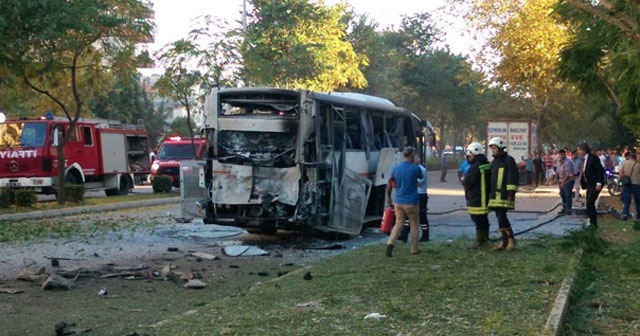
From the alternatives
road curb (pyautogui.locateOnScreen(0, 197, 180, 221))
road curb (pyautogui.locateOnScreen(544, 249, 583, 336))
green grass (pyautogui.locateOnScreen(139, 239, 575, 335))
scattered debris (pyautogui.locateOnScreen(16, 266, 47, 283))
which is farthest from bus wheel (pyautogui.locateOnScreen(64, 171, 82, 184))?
road curb (pyautogui.locateOnScreen(544, 249, 583, 336))

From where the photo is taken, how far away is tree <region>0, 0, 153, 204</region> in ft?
57.7

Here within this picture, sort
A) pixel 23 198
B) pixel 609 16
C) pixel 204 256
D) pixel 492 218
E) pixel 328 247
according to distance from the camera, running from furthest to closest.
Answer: pixel 23 198
pixel 492 218
pixel 328 247
pixel 204 256
pixel 609 16

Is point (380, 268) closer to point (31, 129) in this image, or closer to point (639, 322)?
point (639, 322)

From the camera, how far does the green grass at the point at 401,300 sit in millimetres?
7320

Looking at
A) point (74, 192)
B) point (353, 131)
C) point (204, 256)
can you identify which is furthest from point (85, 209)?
point (204, 256)

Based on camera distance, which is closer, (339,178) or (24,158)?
(339,178)

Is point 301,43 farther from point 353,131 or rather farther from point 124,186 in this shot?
point 353,131

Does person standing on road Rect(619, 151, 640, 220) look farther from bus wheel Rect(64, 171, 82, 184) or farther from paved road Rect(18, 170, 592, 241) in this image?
bus wheel Rect(64, 171, 82, 184)

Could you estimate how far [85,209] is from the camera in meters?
23.4

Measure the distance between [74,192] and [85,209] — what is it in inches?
102

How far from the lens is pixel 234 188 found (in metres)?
15.8

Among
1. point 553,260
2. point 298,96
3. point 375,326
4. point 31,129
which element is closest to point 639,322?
point 375,326

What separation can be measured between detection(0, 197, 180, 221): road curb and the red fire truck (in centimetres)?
271

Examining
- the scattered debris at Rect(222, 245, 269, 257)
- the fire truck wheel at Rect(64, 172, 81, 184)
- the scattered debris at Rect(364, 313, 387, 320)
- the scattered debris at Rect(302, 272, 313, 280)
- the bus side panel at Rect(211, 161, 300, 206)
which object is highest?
the bus side panel at Rect(211, 161, 300, 206)
